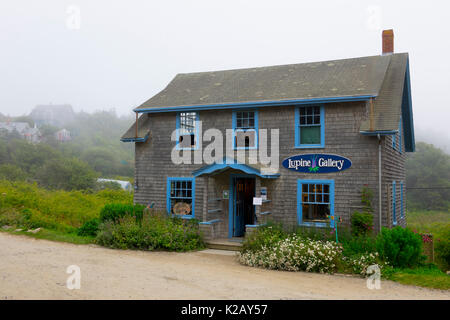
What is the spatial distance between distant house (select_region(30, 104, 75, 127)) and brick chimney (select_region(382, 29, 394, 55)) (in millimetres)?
101615

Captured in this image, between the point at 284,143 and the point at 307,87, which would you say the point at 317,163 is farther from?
the point at 307,87

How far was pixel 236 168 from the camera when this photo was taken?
13.8 meters

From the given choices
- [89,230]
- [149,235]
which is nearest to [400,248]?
[149,235]

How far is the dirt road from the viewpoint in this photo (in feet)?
26.3

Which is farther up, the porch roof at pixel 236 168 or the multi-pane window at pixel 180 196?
the porch roof at pixel 236 168

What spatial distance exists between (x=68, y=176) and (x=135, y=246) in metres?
38.1

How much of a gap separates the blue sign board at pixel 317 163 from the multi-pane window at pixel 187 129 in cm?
403

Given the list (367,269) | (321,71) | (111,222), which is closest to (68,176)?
(111,222)

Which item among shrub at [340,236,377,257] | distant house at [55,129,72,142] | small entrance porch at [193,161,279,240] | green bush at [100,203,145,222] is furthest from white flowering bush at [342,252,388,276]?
distant house at [55,129,72,142]

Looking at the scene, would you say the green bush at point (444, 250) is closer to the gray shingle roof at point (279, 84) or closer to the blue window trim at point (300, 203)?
the blue window trim at point (300, 203)

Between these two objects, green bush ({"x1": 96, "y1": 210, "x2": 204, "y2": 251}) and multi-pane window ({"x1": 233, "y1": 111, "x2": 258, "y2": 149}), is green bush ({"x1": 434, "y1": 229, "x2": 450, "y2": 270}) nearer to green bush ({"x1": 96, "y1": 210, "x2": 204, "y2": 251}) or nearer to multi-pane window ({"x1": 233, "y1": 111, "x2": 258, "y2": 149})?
multi-pane window ({"x1": 233, "y1": 111, "x2": 258, "y2": 149})

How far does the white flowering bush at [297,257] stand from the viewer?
1095 centimetres

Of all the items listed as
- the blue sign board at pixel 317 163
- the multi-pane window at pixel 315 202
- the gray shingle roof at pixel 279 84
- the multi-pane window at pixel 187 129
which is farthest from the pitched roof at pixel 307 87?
the multi-pane window at pixel 315 202

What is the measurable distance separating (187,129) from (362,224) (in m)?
7.71
